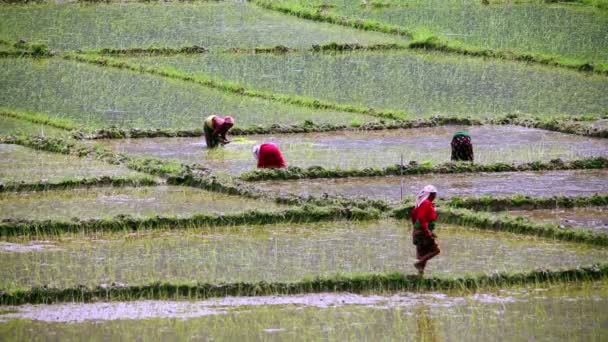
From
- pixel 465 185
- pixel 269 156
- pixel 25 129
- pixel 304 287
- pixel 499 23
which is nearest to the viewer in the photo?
pixel 304 287

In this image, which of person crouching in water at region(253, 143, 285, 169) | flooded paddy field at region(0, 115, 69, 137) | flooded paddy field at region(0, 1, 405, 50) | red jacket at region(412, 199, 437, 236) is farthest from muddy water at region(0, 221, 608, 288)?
flooded paddy field at region(0, 1, 405, 50)

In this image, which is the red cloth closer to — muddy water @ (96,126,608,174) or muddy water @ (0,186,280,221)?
muddy water @ (96,126,608,174)

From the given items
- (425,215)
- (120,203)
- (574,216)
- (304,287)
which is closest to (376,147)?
(120,203)

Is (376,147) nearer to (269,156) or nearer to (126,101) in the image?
(269,156)

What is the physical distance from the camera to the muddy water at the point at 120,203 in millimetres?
11883

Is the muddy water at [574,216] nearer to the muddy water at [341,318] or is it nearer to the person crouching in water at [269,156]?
the muddy water at [341,318]

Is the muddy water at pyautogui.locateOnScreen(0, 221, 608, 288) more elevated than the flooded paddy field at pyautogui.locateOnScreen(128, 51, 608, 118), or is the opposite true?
the flooded paddy field at pyautogui.locateOnScreen(128, 51, 608, 118)

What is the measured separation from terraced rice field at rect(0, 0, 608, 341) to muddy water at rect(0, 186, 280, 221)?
0.04m

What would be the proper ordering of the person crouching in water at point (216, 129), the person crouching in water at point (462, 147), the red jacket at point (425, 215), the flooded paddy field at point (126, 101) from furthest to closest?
the flooded paddy field at point (126, 101), the person crouching in water at point (216, 129), the person crouching in water at point (462, 147), the red jacket at point (425, 215)

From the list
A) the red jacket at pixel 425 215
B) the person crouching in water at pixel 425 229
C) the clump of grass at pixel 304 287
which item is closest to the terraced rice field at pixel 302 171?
the clump of grass at pixel 304 287

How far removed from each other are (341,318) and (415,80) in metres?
9.56

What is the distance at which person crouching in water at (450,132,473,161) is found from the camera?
13.7 m

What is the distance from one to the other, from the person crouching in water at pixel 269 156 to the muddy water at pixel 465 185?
30 cm

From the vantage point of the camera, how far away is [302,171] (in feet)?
44.0
